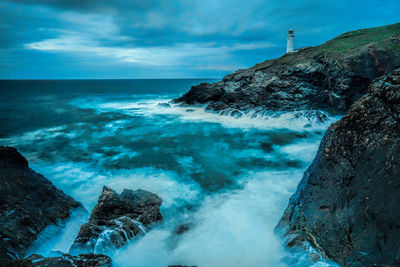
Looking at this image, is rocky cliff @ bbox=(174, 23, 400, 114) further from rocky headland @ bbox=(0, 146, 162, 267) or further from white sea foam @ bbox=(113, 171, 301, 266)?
rocky headland @ bbox=(0, 146, 162, 267)

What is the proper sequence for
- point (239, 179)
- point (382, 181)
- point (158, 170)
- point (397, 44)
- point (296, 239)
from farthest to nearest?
1. point (397, 44)
2. point (158, 170)
3. point (239, 179)
4. point (296, 239)
5. point (382, 181)

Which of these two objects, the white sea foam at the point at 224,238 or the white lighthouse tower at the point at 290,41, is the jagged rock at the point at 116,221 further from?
the white lighthouse tower at the point at 290,41

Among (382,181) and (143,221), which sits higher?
(382,181)

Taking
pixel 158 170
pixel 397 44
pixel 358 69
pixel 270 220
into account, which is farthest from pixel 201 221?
pixel 397 44

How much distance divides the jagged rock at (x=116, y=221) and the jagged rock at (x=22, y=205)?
0.80m

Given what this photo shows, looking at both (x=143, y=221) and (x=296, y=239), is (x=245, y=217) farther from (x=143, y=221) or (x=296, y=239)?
(x=143, y=221)

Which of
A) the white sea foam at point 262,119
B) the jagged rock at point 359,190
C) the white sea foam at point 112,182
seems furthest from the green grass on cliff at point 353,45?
the white sea foam at point 112,182

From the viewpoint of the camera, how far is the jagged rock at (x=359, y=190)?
2838 millimetres

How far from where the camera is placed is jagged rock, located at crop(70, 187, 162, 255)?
434 cm

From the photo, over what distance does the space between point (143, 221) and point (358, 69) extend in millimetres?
16458

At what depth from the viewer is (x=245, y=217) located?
18.4 ft

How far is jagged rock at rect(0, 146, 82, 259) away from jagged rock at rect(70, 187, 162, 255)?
0.80 metres

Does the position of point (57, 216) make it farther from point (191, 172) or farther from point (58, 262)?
point (191, 172)

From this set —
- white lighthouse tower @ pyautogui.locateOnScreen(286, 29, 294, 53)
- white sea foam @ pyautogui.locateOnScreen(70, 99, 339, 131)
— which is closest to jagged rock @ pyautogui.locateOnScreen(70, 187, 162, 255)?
white sea foam @ pyautogui.locateOnScreen(70, 99, 339, 131)
